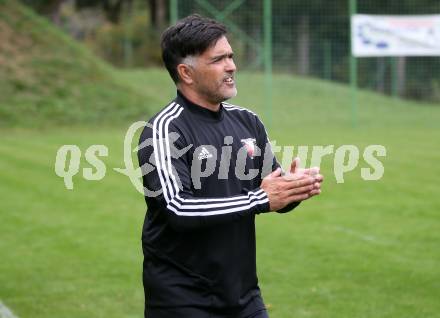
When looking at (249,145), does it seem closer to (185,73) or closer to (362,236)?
(185,73)

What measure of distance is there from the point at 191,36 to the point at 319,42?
26423mm

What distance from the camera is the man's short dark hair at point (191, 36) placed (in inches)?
155

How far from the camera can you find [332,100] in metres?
29.0

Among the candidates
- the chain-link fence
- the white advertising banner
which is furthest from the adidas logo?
the chain-link fence

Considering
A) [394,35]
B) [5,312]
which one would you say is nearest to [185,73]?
[5,312]

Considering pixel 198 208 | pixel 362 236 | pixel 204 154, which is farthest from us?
pixel 362 236

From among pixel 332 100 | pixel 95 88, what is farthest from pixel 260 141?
pixel 332 100

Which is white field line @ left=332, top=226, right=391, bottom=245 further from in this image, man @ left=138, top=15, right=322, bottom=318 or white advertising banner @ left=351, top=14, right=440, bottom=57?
white advertising banner @ left=351, top=14, right=440, bottom=57

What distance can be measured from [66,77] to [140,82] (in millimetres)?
4989

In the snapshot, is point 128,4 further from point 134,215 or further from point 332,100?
point 134,215

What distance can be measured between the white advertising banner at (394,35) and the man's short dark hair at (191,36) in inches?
787

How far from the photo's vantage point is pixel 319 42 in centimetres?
2992

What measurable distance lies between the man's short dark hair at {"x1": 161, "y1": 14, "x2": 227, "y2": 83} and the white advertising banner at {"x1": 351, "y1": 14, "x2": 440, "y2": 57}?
2000 cm

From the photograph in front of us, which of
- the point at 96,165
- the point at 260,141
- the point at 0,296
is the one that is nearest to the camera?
the point at 260,141
